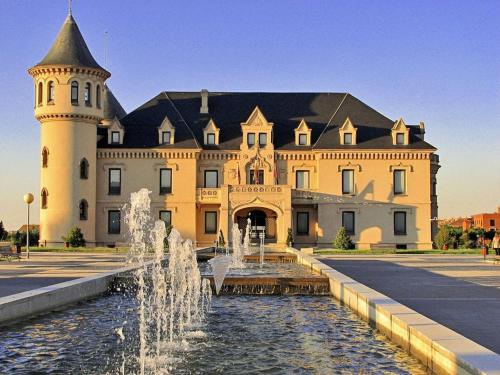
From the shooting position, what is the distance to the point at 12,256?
96.4 feet

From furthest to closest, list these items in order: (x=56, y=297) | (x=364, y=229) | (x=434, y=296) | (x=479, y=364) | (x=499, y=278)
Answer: (x=364, y=229)
(x=499, y=278)
(x=434, y=296)
(x=56, y=297)
(x=479, y=364)

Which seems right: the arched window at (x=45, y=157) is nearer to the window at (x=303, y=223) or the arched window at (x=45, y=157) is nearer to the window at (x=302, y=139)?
the window at (x=302, y=139)

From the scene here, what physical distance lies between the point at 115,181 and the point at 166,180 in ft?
14.4

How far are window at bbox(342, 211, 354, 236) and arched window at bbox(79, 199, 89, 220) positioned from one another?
2154 centimetres

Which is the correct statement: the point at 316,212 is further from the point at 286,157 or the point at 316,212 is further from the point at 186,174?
the point at 186,174

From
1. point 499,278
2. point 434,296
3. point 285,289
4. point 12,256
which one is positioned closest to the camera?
point 434,296

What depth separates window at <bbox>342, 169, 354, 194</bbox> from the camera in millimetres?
52594

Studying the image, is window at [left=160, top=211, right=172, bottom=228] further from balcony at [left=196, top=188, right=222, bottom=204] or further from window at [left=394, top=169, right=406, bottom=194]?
window at [left=394, top=169, right=406, bottom=194]

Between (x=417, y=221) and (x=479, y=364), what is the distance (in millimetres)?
47007

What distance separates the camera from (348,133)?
173ft

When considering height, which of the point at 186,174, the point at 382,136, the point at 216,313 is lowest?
the point at 216,313

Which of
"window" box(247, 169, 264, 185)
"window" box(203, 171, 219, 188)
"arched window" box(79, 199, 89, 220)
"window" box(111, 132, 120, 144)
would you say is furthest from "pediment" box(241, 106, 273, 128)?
"arched window" box(79, 199, 89, 220)

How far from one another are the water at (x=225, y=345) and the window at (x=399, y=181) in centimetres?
3922

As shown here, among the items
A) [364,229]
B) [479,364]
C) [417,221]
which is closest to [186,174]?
[364,229]
